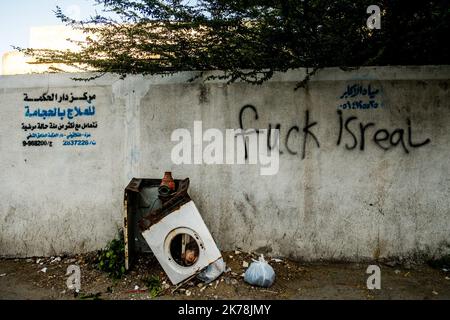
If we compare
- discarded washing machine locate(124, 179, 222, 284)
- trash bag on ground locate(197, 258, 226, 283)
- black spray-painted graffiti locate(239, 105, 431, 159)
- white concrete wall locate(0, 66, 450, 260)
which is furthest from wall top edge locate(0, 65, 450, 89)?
trash bag on ground locate(197, 258, 226, 283)

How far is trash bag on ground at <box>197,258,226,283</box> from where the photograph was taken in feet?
13.0

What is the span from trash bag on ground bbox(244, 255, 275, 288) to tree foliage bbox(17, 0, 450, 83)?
223 centimetres

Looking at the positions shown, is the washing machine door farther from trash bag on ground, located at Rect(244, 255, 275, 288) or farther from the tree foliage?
the tree foliage

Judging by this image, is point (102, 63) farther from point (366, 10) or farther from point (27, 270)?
point (366, 10)

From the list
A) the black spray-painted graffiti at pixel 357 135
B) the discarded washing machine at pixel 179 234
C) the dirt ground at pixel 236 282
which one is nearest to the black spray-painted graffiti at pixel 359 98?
the black spray-painted graffiti at pixel 357 135

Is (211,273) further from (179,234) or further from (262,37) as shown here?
(262,37)

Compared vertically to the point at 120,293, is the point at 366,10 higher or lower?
higher

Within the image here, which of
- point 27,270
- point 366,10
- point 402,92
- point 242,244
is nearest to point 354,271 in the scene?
point 242,244

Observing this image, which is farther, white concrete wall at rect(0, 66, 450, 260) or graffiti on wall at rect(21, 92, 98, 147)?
graffiti on wall at rect(21, 92, 98, 147)

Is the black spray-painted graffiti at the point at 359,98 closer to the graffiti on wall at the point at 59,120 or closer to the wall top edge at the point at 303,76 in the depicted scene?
the wall top edge at the point at 303,76

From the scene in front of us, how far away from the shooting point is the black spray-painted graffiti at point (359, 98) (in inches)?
175

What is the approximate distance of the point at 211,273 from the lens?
398 cm

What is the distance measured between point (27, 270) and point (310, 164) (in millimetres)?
3912
